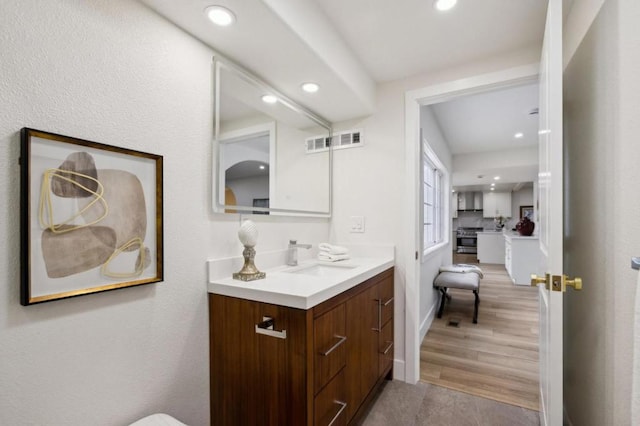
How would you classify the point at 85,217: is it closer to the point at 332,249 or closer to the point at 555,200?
the point at 332,249

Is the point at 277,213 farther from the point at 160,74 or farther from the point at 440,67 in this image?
the point at 440,67

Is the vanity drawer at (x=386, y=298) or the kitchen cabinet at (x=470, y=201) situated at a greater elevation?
the kitchen cabinet at (x=470, y=201)

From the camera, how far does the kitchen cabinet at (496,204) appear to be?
1029cm

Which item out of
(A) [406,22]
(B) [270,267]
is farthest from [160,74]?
(A) [406,22]

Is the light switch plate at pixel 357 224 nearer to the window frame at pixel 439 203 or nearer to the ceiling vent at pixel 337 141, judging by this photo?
the ceiling vent at pixel 337 141

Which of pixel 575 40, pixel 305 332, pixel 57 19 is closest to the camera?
pixel 57 19

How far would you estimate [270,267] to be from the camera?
186 centimetres

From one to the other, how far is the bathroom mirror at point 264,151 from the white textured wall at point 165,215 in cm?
9

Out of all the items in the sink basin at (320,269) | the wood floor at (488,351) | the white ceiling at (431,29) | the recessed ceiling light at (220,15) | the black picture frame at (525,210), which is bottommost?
the wood floor at (488,351)

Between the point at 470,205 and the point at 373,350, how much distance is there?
35.7ft

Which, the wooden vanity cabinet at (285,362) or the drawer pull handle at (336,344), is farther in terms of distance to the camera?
the drawer pull handle at (336,344)

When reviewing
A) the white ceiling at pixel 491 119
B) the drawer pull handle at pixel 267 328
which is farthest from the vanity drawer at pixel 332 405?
the white ceiling at pixel 491 119

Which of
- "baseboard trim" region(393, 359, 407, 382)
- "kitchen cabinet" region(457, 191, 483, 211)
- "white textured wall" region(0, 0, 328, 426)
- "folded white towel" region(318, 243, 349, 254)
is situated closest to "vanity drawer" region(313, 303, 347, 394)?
"white textured wall" region(0, 0, 328, 426)

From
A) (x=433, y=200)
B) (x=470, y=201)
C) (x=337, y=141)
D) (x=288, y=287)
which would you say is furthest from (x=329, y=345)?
(x=470, y=201)
